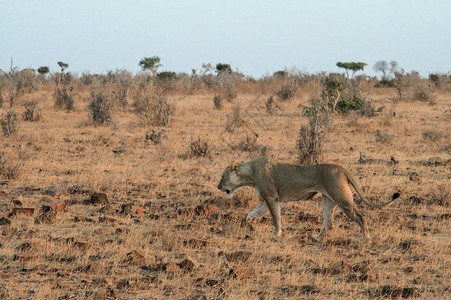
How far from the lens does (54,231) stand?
7.54 meters

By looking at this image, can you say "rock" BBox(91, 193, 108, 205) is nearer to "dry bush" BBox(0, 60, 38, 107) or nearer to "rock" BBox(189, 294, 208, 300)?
"rock" BBox(189, 294, 208, 300)

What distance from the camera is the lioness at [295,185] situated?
23.1 ft

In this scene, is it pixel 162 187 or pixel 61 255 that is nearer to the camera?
pixel 61 255

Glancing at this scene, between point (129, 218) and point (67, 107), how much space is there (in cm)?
1867

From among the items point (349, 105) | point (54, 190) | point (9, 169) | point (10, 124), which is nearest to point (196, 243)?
point (54, 190)

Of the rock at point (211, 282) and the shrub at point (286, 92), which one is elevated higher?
the shrub at point (286, 92)

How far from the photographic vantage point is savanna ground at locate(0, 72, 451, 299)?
17.9ft

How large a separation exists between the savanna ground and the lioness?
1.14 ft

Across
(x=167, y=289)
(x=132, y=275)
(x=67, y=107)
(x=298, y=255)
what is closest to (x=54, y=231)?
(x=132, y=275)

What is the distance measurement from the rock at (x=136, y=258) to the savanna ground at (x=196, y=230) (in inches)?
0.5

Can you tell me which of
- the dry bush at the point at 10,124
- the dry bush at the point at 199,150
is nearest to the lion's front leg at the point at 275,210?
the dry bush at the point at 199,150

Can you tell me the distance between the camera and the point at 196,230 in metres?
7.73

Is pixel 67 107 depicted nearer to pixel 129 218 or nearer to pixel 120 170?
pixel 120 170

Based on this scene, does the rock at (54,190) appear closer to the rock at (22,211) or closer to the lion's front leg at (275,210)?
the rock at (22,211)
